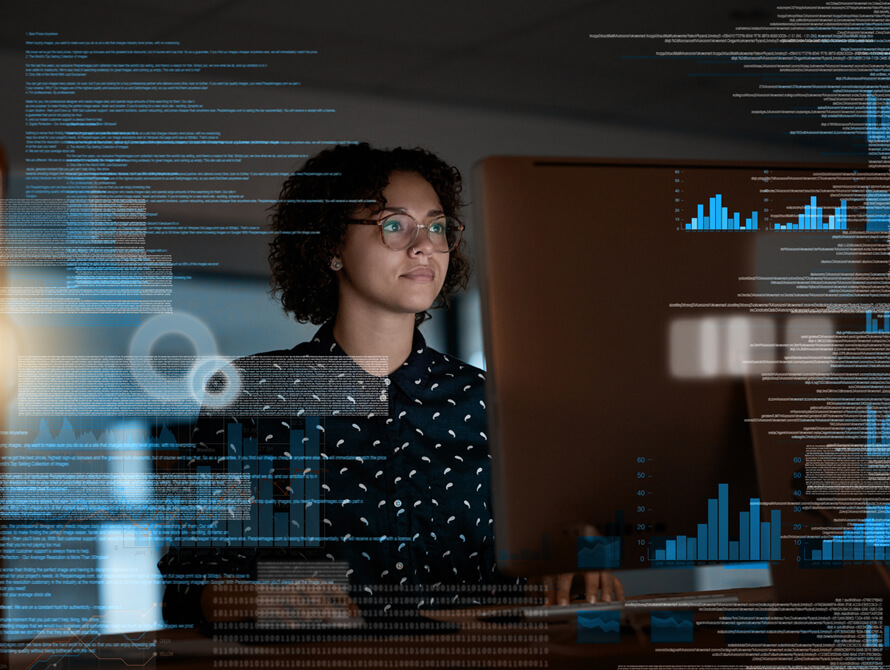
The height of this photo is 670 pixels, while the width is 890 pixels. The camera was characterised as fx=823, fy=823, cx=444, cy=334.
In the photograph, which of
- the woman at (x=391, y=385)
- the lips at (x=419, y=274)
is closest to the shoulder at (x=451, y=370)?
the woman at (x=391, y=385)

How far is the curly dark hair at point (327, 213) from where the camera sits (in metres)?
1.22

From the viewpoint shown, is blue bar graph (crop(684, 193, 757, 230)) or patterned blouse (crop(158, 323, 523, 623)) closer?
blue bar graph (crop(684, 193, 757, 230))

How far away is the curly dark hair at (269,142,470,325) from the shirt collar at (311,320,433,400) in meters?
0.02

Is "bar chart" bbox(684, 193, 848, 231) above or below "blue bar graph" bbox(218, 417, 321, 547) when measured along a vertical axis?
above

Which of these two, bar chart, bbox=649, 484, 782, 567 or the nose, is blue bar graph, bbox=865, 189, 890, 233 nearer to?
bar chart, bbox=649, 484, 782, 567

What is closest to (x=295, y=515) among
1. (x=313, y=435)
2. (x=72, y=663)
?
(x=313, y=435)

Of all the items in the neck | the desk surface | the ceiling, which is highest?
the ceiling

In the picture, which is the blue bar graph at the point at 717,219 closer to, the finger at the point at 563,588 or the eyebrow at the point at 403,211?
the eyebrow at the point at 403,211

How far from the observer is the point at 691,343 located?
1009mm

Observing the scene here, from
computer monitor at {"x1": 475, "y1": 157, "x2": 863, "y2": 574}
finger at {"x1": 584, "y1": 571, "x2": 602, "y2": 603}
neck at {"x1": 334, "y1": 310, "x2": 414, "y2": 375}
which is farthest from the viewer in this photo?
neck at {"x1": 334, "y1": 310, "x2": 414, "y2": 375}

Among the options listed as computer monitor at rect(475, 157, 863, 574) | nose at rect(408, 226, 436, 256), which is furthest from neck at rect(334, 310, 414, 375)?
computer monitor at rect(475, 157, 863, 574)

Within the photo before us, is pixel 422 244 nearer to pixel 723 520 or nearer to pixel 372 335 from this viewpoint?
pixel 372 335

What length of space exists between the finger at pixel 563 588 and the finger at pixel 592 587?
21 millimetres

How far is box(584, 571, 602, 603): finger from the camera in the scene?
111 centimetres
